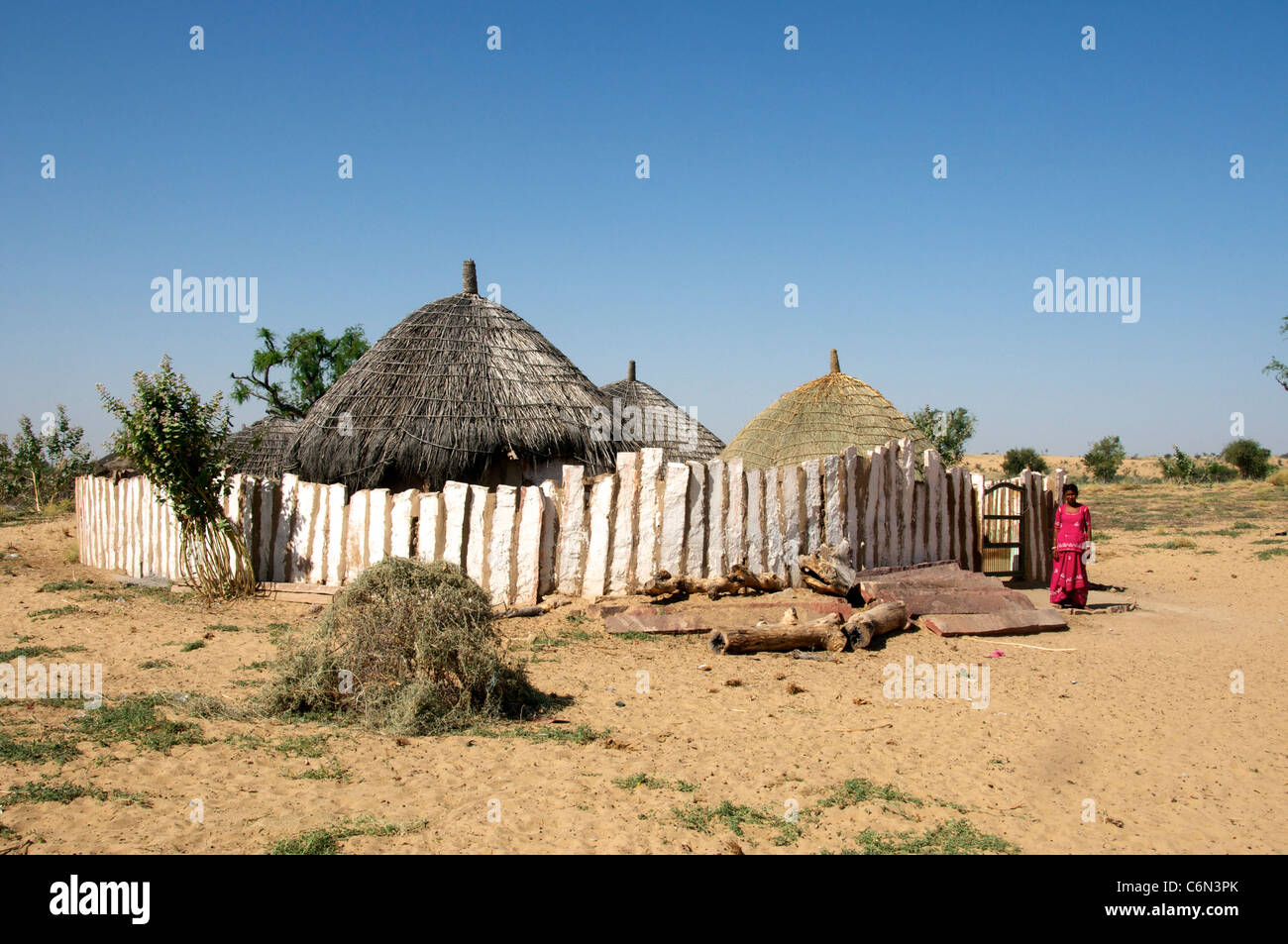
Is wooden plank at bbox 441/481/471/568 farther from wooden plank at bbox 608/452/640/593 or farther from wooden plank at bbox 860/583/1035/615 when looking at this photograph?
wooden plank at bbox 860/583/1035/615

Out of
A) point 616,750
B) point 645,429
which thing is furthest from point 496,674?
point 645,429

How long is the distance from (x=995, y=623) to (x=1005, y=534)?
4.62 meters

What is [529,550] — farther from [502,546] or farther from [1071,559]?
[1071,559]

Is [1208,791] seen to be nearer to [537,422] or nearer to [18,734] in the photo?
[18,734]

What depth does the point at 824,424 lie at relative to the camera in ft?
45.4

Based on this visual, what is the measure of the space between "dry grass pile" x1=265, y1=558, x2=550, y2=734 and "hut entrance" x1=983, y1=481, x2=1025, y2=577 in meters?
7.92

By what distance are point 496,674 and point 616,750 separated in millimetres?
1089

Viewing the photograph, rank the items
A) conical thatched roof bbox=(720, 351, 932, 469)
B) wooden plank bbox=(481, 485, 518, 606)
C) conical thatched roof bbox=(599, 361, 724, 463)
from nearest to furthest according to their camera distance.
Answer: wooden plank bbox=(481, 485, 518, 606)
conical thatched roof bbox=(720, 351, 932, 469)
conical thatched roof bbox=(599, 361, 724, 463)

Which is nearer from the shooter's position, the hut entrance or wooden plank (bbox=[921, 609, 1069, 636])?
wooden plank (bbox=[921, 609, 1069, 636])

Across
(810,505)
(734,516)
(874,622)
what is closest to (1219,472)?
(810,505)

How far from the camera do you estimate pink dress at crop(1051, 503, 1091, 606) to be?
31.6 feet

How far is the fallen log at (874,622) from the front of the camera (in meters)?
7.75

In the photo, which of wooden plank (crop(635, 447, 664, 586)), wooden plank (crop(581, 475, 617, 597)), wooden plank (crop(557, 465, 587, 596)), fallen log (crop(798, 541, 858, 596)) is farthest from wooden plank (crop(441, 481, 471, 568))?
fallen log (crop(798, 541, 858, 596))
